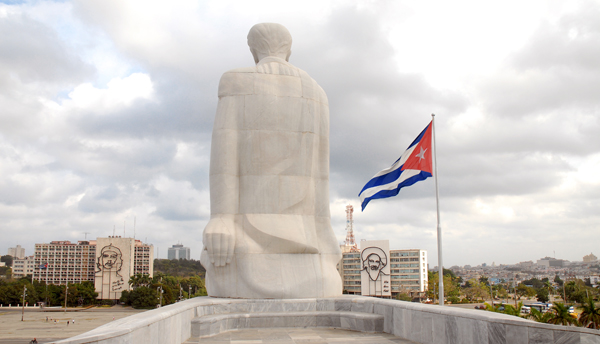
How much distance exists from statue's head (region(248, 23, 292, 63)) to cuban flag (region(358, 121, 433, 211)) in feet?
14.9

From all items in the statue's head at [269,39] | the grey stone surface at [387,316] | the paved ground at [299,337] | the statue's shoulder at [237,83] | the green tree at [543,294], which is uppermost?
the statue's head at [269,39]

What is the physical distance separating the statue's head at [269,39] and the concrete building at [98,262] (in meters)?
105

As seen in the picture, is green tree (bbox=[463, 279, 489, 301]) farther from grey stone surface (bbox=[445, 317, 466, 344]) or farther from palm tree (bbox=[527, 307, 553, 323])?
grey stone surface (bbox=[445, 317, 466, 344])

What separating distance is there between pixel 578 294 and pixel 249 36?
89.4 metres

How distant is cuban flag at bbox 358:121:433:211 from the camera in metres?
12.9

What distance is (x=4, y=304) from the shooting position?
95.1 meters

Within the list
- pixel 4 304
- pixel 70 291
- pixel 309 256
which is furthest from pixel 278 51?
pixel 4 304

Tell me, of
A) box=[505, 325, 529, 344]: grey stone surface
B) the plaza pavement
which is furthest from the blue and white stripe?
box=[505, 325, 529, 344]: grey stone surface

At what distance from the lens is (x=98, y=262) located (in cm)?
10744

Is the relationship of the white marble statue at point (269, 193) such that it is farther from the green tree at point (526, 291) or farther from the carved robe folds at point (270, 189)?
the green tree at point (526, 291)

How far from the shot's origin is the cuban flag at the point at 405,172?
509 inches

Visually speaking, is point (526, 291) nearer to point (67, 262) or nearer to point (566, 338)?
point (566, 338)

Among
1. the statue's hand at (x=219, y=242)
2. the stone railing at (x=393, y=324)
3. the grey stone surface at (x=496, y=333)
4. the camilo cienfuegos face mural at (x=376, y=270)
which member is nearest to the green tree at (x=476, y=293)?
the camilo cienfuegos face mural at (x=376, y=270)

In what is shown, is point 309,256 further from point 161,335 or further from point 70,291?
point 70,291
